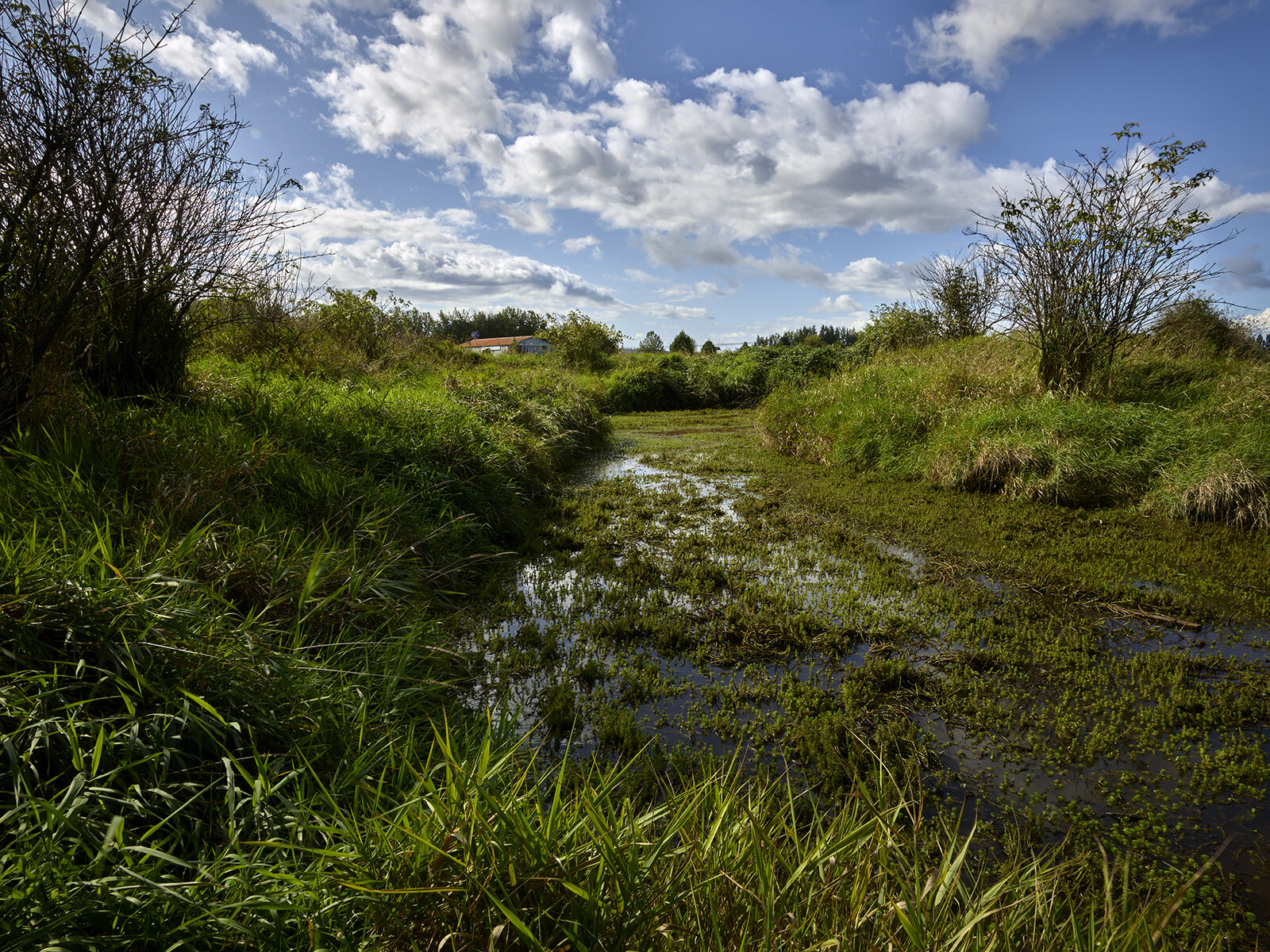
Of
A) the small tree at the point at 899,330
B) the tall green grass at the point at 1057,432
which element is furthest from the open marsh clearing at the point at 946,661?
the small tree at the point at 899,330

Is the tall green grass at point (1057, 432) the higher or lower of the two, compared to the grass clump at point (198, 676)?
higher

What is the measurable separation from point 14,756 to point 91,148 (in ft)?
16.0

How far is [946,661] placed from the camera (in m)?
3.56

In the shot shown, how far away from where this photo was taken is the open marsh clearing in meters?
2.53

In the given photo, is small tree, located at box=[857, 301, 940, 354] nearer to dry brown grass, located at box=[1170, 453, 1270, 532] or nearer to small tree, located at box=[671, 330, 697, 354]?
dry brown grass, located at box=[1170, 453, 1270, 532]

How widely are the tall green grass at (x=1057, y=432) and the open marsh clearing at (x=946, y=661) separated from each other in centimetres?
53

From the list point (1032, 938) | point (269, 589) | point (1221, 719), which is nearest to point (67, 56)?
point (269, 589)

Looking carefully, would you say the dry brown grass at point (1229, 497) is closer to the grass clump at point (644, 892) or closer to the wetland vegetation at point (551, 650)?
the wetland vegetation at point (551, 650)

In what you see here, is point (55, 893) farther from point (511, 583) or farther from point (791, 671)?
point (511, 583)

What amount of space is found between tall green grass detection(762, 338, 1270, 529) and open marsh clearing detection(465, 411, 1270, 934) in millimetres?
530

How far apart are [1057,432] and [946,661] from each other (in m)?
5.63

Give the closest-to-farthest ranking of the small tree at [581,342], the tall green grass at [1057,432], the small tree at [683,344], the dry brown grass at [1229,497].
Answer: the dry brown grass at [1229,497]
the tall green grass at [1057,432]
the small tree at [581,342]
the small tree at [683,344]

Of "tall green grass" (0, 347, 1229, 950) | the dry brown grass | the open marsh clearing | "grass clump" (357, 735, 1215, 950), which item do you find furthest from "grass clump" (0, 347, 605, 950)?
the dry brown grass

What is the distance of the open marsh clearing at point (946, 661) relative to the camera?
2.53m
